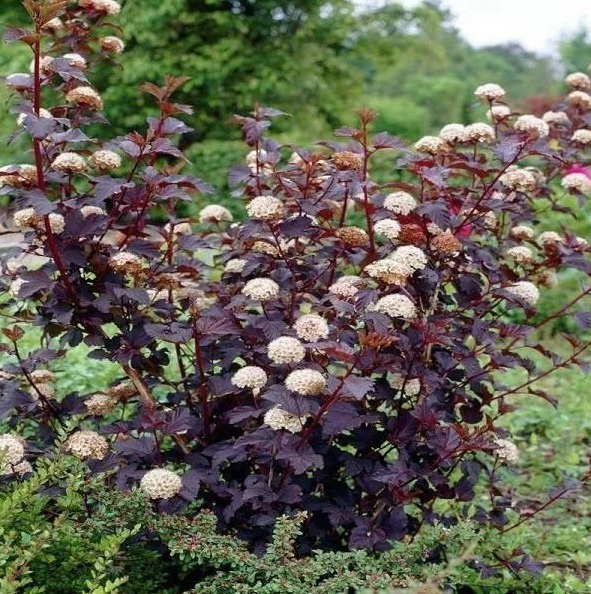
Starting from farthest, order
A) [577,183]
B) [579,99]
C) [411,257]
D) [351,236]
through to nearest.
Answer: [579,99]
[577,183]
[351,236]
[411,257]

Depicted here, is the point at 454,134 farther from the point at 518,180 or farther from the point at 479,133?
the point at 518,180

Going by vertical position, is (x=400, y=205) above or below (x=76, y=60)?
below

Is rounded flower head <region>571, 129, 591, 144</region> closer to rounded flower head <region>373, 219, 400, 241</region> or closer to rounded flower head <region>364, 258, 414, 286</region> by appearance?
rounded flower head <region>373, 219, 400, 241</region>

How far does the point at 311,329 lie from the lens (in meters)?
1.79

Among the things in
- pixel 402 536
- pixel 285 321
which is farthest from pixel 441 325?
pixel 402 536

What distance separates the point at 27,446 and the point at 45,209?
64cm

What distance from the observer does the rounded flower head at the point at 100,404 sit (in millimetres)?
2100

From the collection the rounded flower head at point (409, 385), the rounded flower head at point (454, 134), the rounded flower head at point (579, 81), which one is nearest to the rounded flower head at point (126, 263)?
the rounded flower head at point (409, 385)

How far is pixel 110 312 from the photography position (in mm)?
2023

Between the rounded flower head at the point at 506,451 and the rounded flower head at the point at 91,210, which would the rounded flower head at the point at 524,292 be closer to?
the rounded flower head at the point at 506,451

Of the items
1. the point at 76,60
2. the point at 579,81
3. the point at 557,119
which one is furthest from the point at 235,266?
the point at 579,81

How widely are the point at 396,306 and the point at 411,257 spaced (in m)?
0.13

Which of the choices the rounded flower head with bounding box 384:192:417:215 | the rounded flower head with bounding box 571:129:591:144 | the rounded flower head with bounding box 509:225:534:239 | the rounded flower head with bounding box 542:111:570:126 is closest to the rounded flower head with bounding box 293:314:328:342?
the rounded flower head with bounding box 384:192:417:215

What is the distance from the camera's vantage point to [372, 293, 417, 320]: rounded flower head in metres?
1.74
